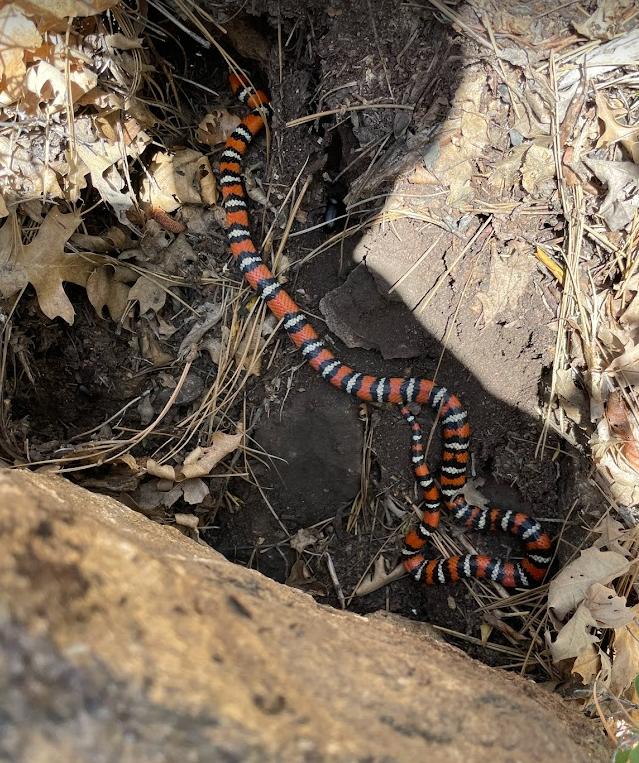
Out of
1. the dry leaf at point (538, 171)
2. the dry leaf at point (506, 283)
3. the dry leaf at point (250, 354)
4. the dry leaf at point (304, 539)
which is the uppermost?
the dry leaf at point (538, 171)

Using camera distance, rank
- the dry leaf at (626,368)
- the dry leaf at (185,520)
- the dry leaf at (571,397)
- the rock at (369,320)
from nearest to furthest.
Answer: the dry leaf at (626,368) < the dry leaf at (185,520) < the dry leaf at (571,397) < the rock at (369,320)

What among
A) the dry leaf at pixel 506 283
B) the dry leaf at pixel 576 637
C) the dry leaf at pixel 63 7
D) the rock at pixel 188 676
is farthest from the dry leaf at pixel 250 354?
the dry leaf at pixel 576 637

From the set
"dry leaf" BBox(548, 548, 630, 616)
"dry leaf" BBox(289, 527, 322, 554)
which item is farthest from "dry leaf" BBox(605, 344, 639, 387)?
"dry leaf" BBox(289, 527, 322, 554)

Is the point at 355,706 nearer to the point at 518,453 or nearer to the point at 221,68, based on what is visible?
the point at 518,453

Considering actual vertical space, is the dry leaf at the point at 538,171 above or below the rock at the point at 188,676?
above

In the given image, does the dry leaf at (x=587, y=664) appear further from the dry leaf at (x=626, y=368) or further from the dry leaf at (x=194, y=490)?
the dry leaf at (x=194, y=490)

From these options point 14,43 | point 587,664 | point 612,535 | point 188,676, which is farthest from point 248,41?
point 587,664

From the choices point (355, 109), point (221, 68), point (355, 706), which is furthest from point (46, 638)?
point (221, 68)
